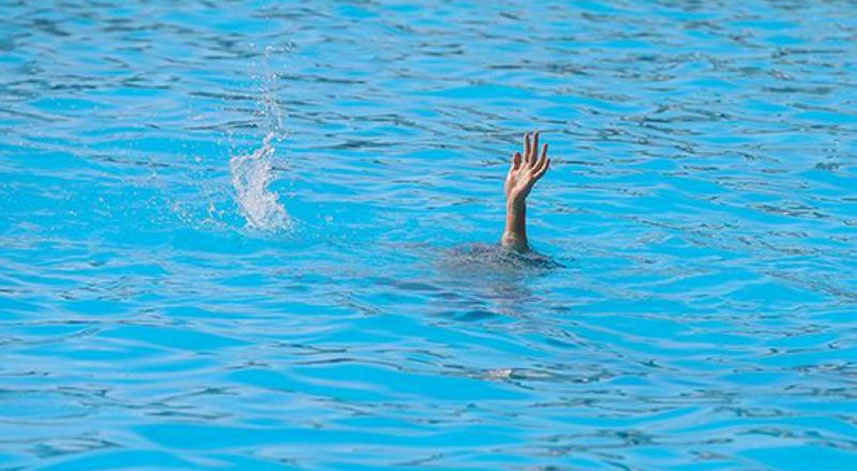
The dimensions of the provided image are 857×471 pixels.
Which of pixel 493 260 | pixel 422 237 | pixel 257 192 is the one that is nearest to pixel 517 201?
pixel 493 260

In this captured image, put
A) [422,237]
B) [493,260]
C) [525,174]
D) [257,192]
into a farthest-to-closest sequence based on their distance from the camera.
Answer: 1. [257,192]
2. [422,237]
3. [525,174]
4. [493,260]

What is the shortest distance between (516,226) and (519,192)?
214 millimetres

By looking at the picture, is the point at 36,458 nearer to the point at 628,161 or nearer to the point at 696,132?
the point at 628,161

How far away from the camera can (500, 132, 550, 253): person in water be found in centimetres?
846

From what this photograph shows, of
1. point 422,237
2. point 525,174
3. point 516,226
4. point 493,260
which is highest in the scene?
point 525,174

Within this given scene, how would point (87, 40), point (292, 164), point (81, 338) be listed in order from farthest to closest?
point (87, 40)
point (292, 164)
point (81, 338)

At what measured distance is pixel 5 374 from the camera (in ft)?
21.2

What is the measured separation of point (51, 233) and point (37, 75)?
14.0ft

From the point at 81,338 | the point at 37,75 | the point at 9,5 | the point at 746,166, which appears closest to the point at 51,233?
the point at 81,338

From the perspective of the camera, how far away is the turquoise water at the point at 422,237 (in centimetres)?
602

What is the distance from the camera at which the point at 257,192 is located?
9.73 meters

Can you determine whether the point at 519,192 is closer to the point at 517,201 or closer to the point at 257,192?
the point at 517,201

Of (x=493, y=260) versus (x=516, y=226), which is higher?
(x=516, y=226)

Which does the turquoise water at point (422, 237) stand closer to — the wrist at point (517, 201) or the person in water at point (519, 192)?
the person in water at point (519, 192)
